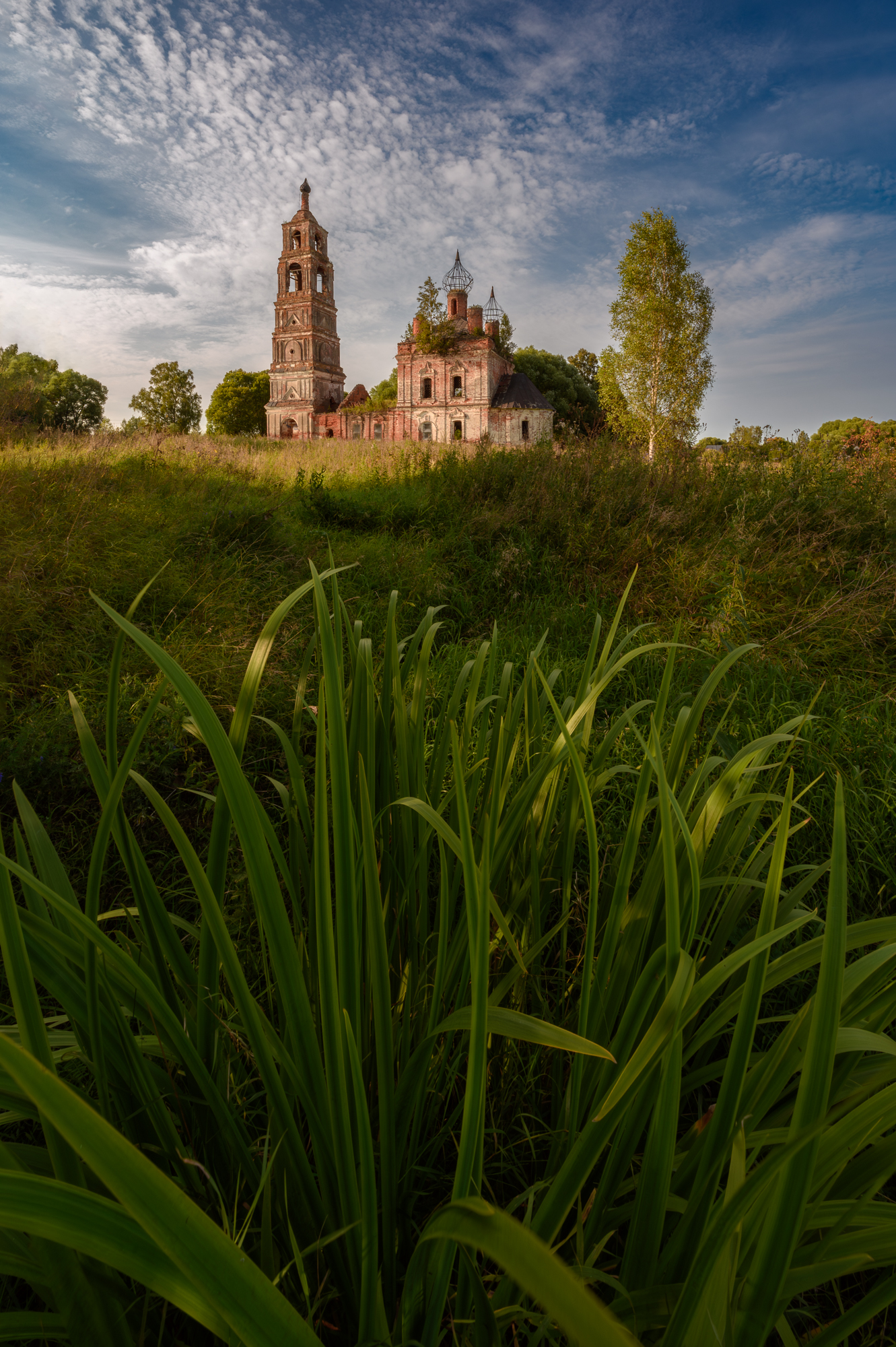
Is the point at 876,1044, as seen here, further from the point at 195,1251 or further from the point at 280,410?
the point at 280,410

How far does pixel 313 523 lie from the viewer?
5.18 meters

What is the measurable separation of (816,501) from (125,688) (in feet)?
14.2

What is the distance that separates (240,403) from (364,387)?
9819 mm

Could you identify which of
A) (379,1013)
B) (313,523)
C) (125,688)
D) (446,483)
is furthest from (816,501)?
(379,1013)

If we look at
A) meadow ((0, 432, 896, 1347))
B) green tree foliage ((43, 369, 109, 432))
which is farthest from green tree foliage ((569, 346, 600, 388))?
meadow ((0, 432, 896, 1347))

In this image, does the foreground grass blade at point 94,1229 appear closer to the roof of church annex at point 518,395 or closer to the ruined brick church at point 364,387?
the ruined brick church at point 364,387

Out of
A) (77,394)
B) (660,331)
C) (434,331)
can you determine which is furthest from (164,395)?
(660,331)

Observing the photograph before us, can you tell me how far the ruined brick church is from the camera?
3391 cm

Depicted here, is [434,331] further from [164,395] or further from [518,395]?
[164,395]

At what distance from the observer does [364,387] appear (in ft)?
144

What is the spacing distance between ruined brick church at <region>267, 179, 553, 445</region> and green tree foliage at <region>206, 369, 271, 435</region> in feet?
23.6

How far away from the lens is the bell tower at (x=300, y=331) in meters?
38.6

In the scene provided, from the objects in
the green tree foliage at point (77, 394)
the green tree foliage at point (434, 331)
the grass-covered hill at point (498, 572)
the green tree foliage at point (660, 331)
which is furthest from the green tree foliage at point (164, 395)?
the grass-covered hill at point (498, 572)

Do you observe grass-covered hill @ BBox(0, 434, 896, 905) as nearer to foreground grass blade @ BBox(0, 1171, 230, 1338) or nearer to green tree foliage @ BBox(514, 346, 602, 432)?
foreground grass blade @ BBox(0, 1171, 230, 1338)
